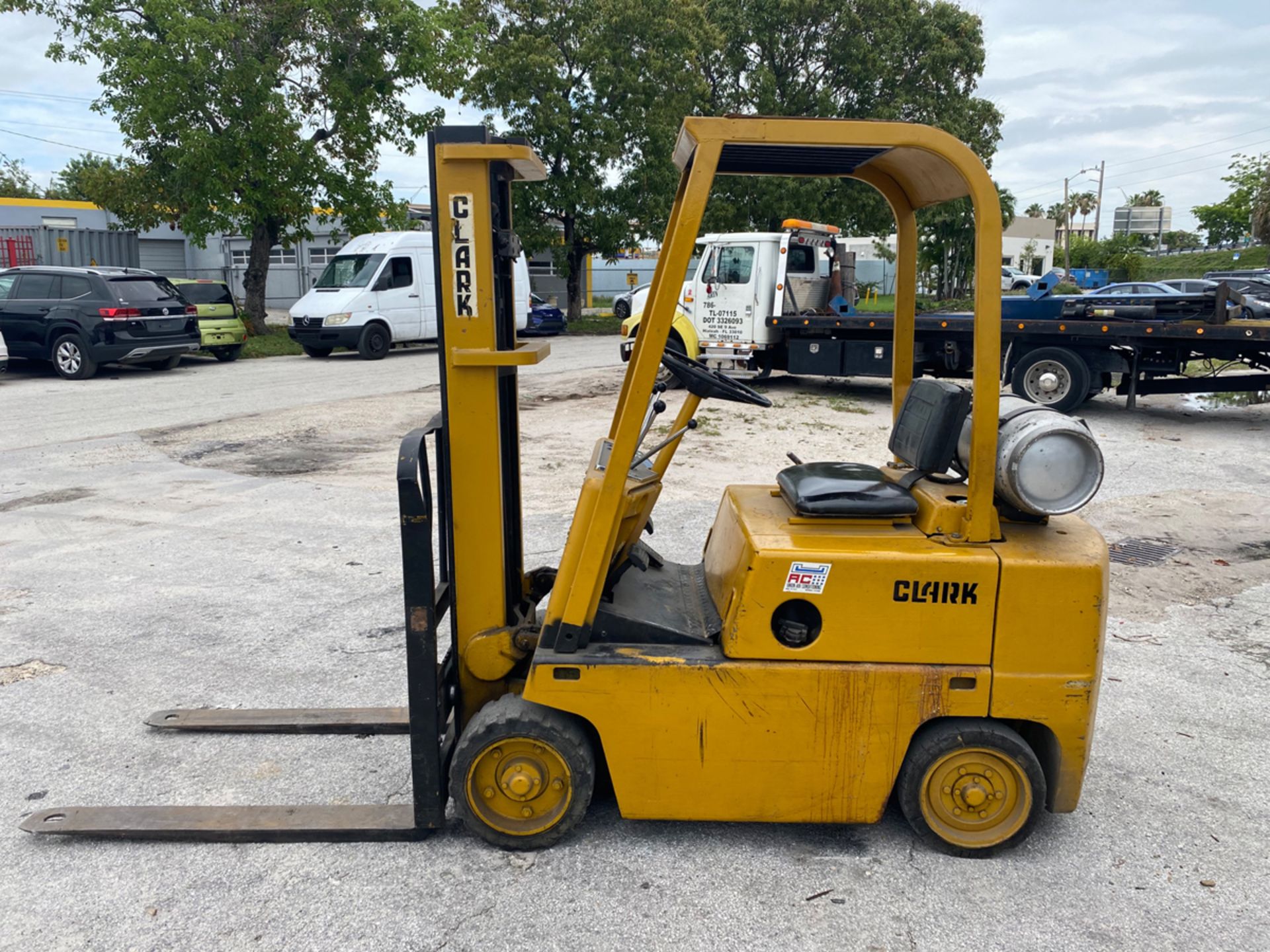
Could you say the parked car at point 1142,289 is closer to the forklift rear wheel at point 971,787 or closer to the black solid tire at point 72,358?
the black solid tire at point 72,358

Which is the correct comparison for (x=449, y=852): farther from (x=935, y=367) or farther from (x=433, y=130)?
(x=935, y=367)

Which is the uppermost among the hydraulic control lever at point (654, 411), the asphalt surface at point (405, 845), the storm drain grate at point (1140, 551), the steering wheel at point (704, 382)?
the steering wheel at point (704, 382)

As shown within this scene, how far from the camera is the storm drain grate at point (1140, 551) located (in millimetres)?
6586

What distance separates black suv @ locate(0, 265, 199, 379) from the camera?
15438 millimetres

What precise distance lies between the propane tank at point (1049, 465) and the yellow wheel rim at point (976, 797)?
833 millimetres

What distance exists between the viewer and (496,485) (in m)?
3.25

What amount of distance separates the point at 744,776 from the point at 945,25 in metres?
35.1

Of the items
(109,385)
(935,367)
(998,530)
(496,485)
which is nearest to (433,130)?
(496,485)

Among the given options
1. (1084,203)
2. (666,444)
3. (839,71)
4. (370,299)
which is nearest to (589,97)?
(839,71)

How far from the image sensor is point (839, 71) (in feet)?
106

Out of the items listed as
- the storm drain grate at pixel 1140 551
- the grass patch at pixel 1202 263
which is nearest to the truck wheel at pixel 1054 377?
the storm drain grate at pixel 1140 551

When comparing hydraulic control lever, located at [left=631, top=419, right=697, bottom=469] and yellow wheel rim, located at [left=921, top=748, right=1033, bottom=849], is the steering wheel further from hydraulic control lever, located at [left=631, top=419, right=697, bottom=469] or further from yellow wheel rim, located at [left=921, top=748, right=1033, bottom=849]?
yellow wheel rim, located at [left=921, top=748, right=1033, bottom=849]

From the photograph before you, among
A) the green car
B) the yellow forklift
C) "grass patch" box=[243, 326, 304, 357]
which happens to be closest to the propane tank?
the yellow forklift

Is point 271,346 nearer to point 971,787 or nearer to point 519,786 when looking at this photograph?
point 519,786
